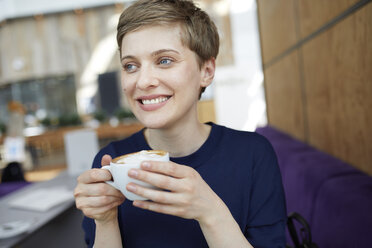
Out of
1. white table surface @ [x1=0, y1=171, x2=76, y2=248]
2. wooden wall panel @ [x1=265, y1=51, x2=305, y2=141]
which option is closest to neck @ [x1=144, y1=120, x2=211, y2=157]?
white table surface @ [x1=0, y1=171, x2=76, y2=248]

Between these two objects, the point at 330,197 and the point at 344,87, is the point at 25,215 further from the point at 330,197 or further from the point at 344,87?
the point at 344,87

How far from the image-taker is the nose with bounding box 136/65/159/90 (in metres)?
0.75

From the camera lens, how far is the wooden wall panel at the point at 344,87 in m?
1.04

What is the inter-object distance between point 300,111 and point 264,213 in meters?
1.32

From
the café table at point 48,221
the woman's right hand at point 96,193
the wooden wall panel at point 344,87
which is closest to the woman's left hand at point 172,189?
the woman's right hand at point 96,193

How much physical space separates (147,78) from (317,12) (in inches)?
42.4

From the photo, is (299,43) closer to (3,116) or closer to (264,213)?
(264,213)

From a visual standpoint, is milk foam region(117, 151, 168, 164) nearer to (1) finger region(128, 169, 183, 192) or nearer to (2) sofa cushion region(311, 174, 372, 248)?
(1) finger region(128, 169, 183, 192)

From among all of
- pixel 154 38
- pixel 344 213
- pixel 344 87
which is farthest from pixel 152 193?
pixel 344 87

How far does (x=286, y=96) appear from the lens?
7.78ft

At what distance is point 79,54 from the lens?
295 inches

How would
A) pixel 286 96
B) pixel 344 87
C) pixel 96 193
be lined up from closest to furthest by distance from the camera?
1. pixel 96 193
2. pixel 344 87
3. pixel 286 96

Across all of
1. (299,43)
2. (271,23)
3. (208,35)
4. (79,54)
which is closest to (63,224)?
(208,35)

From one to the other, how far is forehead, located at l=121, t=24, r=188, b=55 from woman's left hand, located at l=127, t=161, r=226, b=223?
331mm
